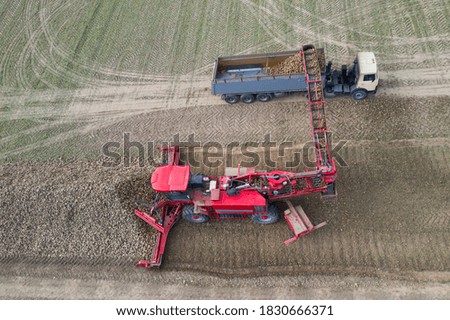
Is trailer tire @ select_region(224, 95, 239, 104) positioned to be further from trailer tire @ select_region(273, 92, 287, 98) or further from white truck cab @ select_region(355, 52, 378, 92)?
white truck cab @ select_region(355, 52, 378, 92)

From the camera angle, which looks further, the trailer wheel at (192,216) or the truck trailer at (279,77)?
the truck trailer at (279,77)

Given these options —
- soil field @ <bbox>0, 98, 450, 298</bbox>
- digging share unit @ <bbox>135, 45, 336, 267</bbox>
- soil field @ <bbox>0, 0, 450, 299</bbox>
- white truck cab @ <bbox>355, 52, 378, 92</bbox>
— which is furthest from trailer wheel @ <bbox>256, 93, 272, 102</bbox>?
soil field @ <bbox>0, 98, 450, 298</bbox>

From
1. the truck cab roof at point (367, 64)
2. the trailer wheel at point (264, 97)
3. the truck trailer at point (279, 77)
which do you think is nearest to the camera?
the truck cab roof at point (367, 64)

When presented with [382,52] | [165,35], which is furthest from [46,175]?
[382,52]

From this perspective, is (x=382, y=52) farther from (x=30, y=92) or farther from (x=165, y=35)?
(x=30, y=92)

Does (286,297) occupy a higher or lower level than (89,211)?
lower

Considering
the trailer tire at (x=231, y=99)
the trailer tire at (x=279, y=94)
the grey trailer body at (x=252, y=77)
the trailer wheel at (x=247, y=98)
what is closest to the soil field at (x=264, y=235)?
the grey trailer body at (x=252, y=77)

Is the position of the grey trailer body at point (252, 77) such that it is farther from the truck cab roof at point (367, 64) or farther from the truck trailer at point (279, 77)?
the truck cab roof at point (367, 64)

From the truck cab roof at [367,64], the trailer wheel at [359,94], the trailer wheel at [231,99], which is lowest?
the trailer wheel at [231,99]
